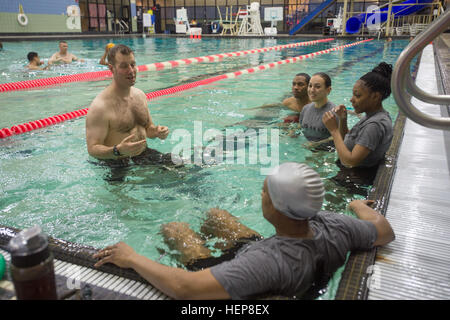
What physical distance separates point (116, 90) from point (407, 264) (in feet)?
9.46

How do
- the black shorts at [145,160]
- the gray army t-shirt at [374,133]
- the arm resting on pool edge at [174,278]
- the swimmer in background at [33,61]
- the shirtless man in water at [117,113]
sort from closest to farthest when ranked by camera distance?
the arm resting on pool edge at [174,278]
the gray army t-shirt at [374,133]
the shirtless man in water at [117,113]
the black shorts at [145,160]
the swimmer in background at [33,61]

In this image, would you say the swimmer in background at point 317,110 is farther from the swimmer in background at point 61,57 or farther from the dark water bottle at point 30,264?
the swimmer in background at point 61,57

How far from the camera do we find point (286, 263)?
68.6 inches

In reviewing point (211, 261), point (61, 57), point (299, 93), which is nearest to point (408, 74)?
point (211, 261)

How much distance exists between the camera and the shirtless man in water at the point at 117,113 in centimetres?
334

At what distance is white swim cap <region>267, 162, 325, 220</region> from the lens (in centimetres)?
167

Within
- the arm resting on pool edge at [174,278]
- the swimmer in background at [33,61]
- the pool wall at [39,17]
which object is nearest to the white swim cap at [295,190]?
the arm resting on pool edge at [174,278]

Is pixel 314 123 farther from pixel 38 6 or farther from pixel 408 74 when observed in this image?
pixel 38 6

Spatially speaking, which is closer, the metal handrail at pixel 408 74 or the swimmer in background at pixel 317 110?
the metal handrail at pixel 408 74

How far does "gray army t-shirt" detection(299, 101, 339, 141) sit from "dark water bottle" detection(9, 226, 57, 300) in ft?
12.6

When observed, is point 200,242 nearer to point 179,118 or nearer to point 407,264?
point 407,264

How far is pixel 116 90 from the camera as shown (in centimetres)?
354

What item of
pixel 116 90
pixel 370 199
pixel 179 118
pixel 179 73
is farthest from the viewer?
pixel 179 73
